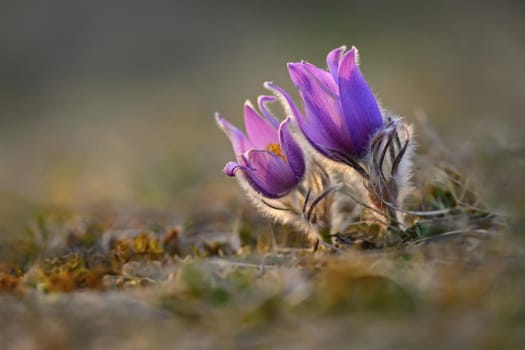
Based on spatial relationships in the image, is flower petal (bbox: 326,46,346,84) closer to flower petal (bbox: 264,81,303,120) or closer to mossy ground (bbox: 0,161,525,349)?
flower petal (bbox: 264,81,303,120)

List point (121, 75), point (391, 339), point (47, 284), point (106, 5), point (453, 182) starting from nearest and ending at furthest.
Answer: point (391, 339)
point (47, 284)
point (453, 182)
point (121, 75)
point (106, 5)

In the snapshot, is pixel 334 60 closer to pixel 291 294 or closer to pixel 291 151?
pixel 291 151

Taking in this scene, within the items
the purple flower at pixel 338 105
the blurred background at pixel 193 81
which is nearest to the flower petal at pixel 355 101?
the purple flower at pixel 338 105

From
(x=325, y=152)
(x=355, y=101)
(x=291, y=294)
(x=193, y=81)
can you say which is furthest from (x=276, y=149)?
(x=193, y=81)

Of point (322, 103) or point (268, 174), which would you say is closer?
point (322, 103)

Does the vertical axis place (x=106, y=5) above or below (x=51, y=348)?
above

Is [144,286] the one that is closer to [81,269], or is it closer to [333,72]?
[81,269]

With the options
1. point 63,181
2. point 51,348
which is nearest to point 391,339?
point 51,348
